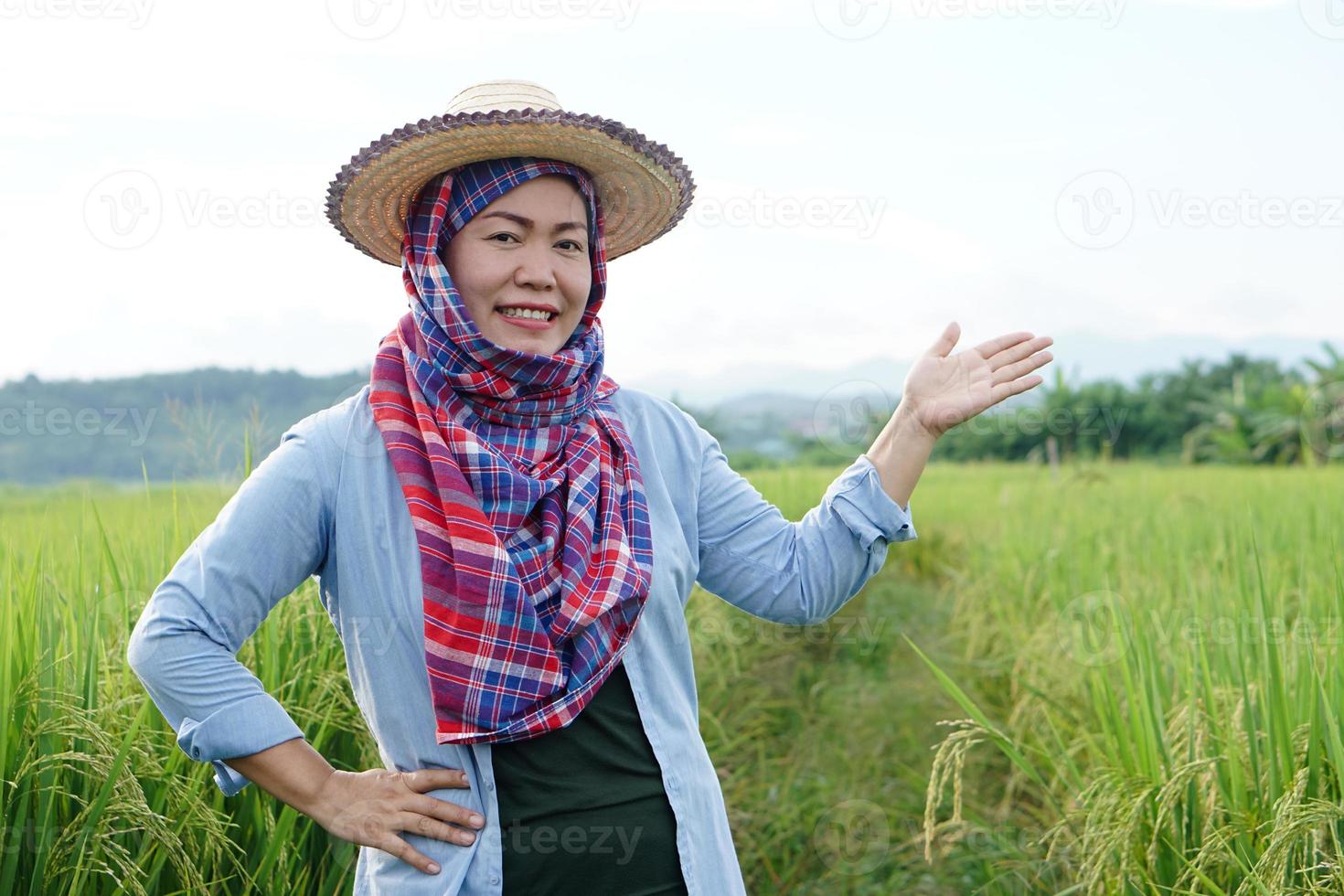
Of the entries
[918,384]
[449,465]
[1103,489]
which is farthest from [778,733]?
[1103,489]

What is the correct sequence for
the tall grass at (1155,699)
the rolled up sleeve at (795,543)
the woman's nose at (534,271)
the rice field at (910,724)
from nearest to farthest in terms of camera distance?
the woman's nose at (534,271)
the rolled up sleeve at (795,543)
the rice field at (910,724)
the tall grass at (1155,699)

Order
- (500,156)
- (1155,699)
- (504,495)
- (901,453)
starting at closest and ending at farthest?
(504,495), (500,156), (901,453), (1155,699)

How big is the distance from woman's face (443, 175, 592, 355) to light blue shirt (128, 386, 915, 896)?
0.27 meters

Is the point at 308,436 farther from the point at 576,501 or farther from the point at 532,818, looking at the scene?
the point at 532,818

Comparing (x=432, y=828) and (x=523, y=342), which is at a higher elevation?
(x=523, y=342)

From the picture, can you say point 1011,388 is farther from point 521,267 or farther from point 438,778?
point 438,778

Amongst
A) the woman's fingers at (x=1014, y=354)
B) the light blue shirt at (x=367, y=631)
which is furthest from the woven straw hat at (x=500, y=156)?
the woman's fingers at (x=1014, y=354)

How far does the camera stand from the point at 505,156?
188 centimetres

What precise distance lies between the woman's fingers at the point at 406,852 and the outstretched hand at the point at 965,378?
1079 millimetres

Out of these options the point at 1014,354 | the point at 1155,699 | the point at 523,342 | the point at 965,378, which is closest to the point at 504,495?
the point at 523,342

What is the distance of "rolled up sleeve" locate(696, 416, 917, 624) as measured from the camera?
6.43 feet

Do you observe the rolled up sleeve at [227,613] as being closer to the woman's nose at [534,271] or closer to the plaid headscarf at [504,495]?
the plaid headscarf at [504,495]

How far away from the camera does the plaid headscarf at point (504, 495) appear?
167 centimetres

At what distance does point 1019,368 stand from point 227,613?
138 cm
